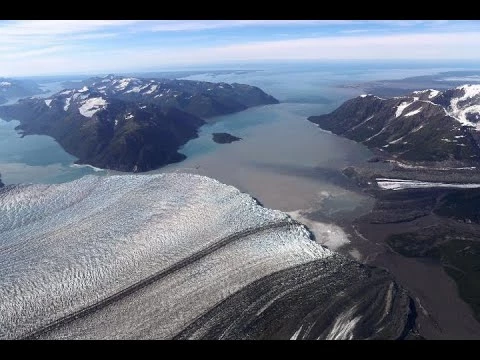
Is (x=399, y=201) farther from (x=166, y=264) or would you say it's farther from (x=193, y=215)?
(x=166, y=264)

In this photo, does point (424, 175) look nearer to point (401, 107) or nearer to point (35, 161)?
point (401, 107)

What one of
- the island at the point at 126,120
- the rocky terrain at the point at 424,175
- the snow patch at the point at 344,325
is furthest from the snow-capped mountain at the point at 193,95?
the snow patch at the point at 344,325

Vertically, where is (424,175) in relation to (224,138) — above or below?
above

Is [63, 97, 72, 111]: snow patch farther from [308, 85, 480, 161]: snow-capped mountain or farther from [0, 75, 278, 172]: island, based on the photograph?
[308, 85, 480, 161]: snow-capped mountain

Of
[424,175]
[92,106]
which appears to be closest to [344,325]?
[424,175]

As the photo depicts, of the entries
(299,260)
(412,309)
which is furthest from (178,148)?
(412,309)

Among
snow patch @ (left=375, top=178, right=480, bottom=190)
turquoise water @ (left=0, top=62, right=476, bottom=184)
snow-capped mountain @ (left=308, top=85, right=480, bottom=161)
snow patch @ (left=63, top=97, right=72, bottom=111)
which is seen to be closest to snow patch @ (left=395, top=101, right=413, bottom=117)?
snow-capped mountain @ (left=308, top=85, right=480, bottom=161)

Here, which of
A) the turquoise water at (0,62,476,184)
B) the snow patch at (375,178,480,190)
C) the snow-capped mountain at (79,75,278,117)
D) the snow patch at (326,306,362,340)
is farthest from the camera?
the snow-capped mountain at (79,75,278,117)
